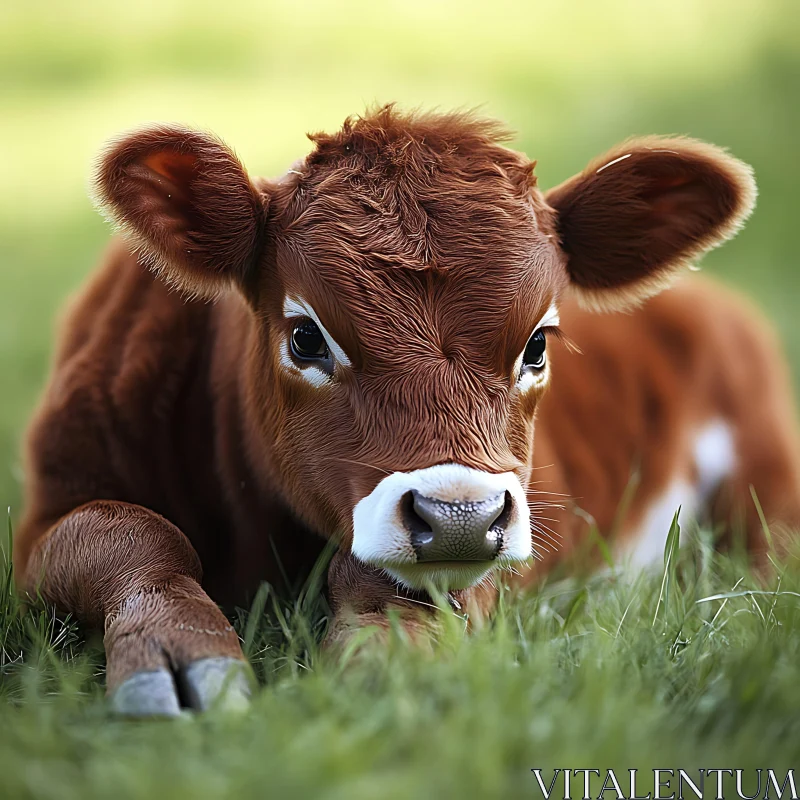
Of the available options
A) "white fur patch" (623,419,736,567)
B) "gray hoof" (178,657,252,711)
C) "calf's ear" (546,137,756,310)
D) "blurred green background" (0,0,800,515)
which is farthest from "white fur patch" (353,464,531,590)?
"blurred green background" (0,0,800,515)

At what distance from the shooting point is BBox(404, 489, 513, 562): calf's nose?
2.98m

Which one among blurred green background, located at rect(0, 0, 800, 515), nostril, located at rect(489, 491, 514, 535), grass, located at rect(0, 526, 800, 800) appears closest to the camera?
grass, located at rect(0, 526, 800, 800)

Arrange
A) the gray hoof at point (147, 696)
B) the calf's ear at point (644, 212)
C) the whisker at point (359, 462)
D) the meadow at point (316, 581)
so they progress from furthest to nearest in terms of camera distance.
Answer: the calf's ear at point (644, 212) < the whisker at point (359, 462) < the gray hoof at point (147, 696) < the meadow at point (316, 581)

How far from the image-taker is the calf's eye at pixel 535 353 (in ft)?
12.0

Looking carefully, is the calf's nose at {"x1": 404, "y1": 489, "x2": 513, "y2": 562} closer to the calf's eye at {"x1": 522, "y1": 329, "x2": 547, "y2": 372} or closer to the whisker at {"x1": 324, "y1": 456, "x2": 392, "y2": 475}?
the whisker at {"x1": 324, "y1": 456, "x2": 392, "y2": 475}

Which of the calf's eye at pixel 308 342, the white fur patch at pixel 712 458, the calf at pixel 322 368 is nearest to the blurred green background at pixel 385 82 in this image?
the white fur patch at pixel 712 458

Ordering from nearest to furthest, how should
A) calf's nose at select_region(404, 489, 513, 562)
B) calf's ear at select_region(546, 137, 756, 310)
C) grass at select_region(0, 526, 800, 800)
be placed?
grass at select_region(0, 526, 800, 800) → calf's nose at select_region(404, 489, 513, 562) → calf's ear at select_region(546, 137, 756, 310)

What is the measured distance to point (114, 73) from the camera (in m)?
15.6

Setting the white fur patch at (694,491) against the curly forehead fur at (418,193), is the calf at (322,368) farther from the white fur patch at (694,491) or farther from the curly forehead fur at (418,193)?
→ the white fur patch at (694,491)

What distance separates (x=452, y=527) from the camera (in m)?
2.97

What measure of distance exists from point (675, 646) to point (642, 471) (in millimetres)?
2311

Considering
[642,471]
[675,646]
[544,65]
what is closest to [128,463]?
[675,646]

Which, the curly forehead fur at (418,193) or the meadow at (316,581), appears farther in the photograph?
the curly forehead fur at (418,193)

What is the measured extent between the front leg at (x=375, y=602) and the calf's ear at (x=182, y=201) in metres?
1.09
